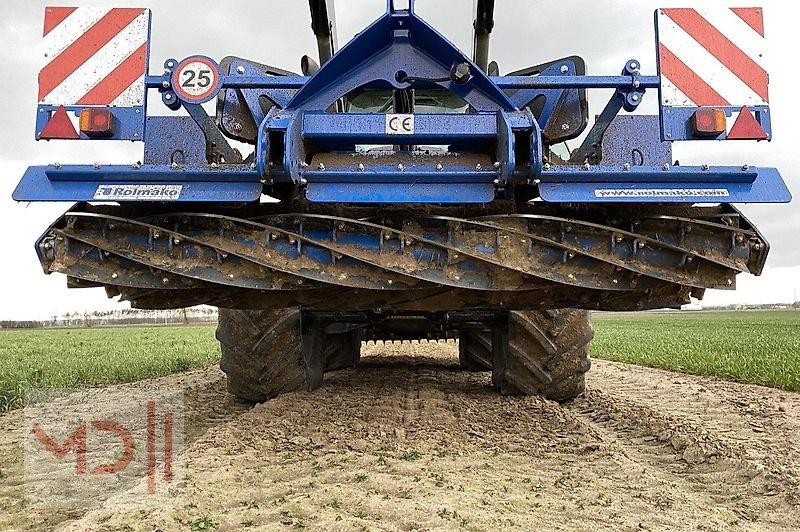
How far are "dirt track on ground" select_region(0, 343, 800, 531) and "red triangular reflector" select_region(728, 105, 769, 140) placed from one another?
1.53 meters

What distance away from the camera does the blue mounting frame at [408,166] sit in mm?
2555

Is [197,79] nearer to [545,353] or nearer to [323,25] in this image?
[323,25]

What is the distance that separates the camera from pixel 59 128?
2844 millimetres

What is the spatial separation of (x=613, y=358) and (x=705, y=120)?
9283 millimetres

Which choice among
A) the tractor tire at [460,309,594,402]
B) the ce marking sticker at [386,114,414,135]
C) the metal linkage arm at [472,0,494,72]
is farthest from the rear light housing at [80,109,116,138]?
the tractor tire at [460,309,594,402]

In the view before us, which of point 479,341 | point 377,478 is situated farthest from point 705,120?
point 479,341

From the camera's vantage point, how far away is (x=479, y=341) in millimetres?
6219

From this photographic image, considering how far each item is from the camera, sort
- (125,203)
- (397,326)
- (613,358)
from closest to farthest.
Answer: (125,203) < (397,326) < (613,358)

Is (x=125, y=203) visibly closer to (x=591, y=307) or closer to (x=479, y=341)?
(x=591, y=307)

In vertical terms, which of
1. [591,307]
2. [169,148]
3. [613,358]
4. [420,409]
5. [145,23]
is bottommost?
[613,358]

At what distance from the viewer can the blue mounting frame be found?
2.55 meters

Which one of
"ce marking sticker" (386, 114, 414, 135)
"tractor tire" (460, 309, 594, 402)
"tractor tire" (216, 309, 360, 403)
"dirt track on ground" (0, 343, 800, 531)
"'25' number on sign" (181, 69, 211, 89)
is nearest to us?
"dirt track on ground" (0, 343, 800, 531)

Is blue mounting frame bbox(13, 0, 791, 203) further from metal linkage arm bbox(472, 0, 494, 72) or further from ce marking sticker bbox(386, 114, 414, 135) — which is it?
metal linkage arm bbox(472, 0, 494, 72)

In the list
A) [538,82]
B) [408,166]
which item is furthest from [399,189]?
[538,82]
